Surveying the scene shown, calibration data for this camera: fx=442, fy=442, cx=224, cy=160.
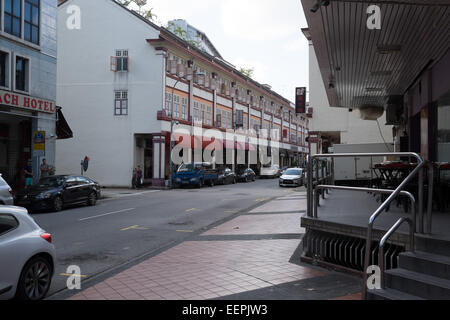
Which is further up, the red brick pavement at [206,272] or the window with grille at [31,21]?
the window with grille at [31,21]

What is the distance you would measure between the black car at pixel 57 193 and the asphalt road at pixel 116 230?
0.41 metres

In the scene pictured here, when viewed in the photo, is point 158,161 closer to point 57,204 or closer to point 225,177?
point 225,177

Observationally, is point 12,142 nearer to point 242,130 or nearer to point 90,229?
point 90,229

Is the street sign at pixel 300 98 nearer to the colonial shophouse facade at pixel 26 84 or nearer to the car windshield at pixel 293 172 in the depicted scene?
the car windshield at pixel 293 172

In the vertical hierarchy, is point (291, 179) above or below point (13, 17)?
below

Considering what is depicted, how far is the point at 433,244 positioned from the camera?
→ 5.19 meters

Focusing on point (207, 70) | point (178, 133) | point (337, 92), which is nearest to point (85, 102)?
point (178, 133)

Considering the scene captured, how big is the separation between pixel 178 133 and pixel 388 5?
29.0 m

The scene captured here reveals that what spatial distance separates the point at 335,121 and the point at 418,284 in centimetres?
2924

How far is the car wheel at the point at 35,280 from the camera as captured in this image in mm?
5352

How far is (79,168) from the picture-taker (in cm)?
3388

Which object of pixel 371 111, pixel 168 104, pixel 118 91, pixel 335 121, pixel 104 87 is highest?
pixel 104 87

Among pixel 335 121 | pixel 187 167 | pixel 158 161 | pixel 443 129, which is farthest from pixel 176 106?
pixel 443 129

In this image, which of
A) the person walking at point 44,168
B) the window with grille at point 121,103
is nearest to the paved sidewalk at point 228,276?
the person walking at point 44,168
